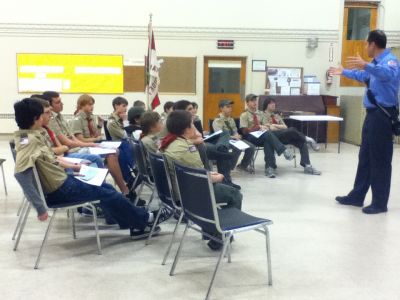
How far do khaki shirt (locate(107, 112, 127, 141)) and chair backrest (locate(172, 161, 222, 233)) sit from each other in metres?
2.43

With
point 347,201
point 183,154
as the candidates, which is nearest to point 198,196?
point 183,154

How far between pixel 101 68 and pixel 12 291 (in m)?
7.35

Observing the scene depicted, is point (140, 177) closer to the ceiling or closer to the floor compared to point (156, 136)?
closer to the floor

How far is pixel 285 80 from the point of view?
9867mm

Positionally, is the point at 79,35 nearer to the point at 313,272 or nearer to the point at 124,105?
the point at 124,105

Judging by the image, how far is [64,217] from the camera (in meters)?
4.23

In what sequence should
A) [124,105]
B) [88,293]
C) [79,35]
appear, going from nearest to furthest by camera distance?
1. [88,293]
2. [124,105]
3. [79,35]

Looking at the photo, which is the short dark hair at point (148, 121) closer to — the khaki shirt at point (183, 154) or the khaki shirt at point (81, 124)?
the khaki shirt at point (183, 154)

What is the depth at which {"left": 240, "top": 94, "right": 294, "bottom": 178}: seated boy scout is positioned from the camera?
20.4 ft

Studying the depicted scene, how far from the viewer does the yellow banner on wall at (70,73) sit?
941 centimetres

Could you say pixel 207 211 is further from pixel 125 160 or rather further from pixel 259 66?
pixel 259 66

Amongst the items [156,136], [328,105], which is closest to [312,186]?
[156,136]

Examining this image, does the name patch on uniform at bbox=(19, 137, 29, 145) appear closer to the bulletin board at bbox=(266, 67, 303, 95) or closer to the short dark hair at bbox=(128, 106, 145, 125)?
the short dark hair at bbox=(128, 106, 145, 125)

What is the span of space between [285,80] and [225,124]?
13.2ft
